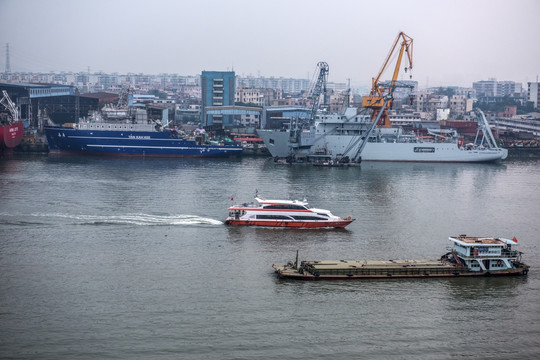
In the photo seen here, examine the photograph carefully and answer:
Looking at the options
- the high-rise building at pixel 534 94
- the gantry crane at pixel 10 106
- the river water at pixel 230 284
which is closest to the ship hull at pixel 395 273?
the river water at pixel 230 284

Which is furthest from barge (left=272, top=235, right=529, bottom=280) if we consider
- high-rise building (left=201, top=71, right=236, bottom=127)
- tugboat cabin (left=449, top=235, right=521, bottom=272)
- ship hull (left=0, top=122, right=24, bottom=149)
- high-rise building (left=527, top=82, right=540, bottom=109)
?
high-rise building (left=527, top=82, right=540, bottom=109)

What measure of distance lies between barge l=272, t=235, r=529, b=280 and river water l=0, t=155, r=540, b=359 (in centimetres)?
20

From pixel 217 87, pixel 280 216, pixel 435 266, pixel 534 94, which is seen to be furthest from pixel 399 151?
pixel 534 94

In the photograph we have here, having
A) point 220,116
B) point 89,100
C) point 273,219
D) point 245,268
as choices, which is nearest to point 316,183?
point 273,219

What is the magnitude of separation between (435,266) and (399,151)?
19692 mm

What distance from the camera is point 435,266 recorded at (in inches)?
415

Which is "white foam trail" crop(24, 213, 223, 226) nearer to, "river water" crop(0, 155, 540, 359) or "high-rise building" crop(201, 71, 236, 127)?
"river water" crop(0, 155, 540, 359)

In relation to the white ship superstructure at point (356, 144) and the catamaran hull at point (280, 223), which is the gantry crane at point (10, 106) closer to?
the white ship superstructure at point (356, 144)

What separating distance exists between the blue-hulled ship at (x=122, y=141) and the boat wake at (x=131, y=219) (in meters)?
14.9

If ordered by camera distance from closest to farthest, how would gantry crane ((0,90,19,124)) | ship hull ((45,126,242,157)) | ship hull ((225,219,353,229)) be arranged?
ship hull ((225,219,353,229)), ship hull ((45,126,242,157)), gantry crane ((0,90,19,124))

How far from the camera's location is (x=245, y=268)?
10.7m

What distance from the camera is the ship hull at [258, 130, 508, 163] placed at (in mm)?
29641

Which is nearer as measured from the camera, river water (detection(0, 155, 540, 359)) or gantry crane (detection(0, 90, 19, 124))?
river water (detection(0, 155, 540, 359))

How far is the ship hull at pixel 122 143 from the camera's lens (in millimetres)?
28547
